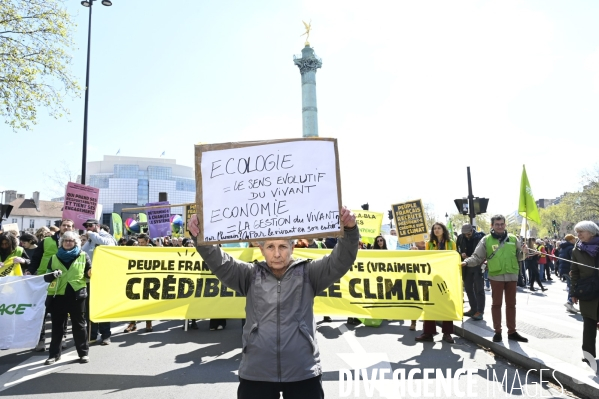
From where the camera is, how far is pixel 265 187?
10.2ft

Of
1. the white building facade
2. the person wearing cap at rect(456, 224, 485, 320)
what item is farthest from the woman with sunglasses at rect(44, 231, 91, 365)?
the white building facade

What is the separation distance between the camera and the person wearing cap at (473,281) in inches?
328

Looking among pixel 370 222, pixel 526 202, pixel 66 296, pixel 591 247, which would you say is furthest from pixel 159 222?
pixel 591 247

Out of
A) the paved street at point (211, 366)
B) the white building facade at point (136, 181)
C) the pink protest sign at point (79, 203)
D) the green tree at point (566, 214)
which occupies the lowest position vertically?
the paved street at point (211, 366)

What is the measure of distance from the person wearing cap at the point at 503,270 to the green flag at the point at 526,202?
0.60 meters

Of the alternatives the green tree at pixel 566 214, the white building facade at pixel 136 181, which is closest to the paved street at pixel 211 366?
the green tree at pixel 566 214

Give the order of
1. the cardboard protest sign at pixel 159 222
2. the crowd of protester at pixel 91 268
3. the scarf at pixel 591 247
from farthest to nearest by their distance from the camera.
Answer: the cardboard protest sign at pixel 159 222, the crowd of protester at pixel 91 268, the scarf at pixel 591 247

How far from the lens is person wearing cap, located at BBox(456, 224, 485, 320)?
328 inches

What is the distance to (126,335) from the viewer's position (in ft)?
25.2

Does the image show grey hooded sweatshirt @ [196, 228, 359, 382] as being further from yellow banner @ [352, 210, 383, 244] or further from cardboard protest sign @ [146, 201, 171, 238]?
cardboard protest sign @ [146, 201, 171, 238]

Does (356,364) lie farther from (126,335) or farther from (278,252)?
(126,335)

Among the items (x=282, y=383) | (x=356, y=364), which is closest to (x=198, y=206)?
(x=282, y=383)

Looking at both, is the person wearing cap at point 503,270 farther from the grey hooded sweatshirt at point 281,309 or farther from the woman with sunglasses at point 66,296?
the woman with sunglasses at point 66,296

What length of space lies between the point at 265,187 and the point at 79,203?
8.78 m
